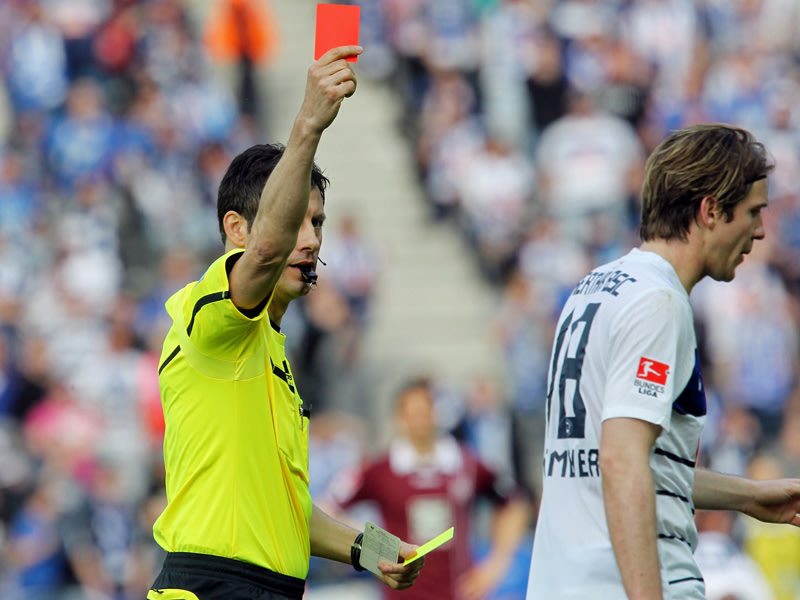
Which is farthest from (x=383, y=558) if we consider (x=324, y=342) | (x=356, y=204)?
(x=356, y=204)

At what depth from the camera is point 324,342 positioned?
1199cm

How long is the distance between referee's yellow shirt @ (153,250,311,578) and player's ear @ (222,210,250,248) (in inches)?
9.6

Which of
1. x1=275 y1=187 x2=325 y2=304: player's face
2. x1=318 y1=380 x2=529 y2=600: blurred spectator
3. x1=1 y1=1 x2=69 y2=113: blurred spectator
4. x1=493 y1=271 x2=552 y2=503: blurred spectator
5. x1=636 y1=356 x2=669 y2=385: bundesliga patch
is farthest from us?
x1=1 y1=1 x2=69 y2=113: blurred spectator

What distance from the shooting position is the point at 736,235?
11.4ft

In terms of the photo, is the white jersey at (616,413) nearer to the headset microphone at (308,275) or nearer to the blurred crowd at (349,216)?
the headset microphone at (308,275)

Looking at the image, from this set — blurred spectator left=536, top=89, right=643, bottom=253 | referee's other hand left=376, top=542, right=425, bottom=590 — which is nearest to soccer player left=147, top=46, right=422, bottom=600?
referee's other hand left=376, top=542, right=425, bottom=590

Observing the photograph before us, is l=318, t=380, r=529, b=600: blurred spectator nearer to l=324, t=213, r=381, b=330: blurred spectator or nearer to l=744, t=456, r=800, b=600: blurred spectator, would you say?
l=744, t=456, r=800, b=600: blurred spectator

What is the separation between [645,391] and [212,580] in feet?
3.95

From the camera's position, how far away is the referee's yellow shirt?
3.36 meters

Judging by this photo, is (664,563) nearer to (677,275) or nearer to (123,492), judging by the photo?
(677,275)

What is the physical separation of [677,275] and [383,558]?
1.21 metres

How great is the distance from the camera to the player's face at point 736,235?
346 cm

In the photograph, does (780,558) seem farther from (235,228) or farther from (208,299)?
(208,299)

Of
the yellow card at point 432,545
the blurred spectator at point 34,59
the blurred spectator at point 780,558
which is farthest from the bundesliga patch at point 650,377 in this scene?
the blurred spectator at point 34,59
